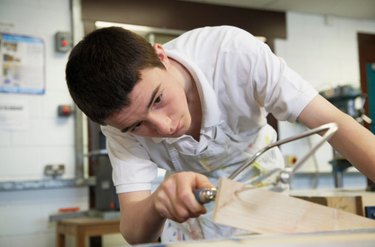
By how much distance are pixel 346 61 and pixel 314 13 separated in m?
0.49

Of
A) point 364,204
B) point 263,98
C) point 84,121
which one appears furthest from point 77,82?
point 84,121

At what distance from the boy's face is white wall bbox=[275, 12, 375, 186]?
2727 millimetres

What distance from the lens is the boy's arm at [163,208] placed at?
66cm

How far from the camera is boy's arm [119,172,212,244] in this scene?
658mm

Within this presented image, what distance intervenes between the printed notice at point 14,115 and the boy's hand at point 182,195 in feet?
7.44

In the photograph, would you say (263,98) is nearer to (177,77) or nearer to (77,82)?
(177,77)

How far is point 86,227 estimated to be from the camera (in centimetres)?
246

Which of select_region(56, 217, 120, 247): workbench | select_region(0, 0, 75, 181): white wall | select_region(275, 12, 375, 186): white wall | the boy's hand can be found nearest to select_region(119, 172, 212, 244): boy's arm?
the boy's hand

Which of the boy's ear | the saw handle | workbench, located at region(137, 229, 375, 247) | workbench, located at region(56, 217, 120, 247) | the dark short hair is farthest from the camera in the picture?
workbench, located at region(56, 217, 120, 247)

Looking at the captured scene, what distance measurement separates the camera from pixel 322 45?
385 cm

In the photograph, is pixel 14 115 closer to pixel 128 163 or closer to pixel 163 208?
pixel 128 163

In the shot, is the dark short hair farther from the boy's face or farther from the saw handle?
the saw handle

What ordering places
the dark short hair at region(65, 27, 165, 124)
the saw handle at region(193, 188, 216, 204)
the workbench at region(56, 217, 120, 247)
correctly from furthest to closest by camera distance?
the workbench at region(56, 217, 120, 247)
the dark short hair at region(65, 27, 165, 124)
the saw handle at region(193, 188, 216, 204)

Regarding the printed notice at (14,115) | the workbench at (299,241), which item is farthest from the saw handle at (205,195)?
the printed notice at (14,115)
